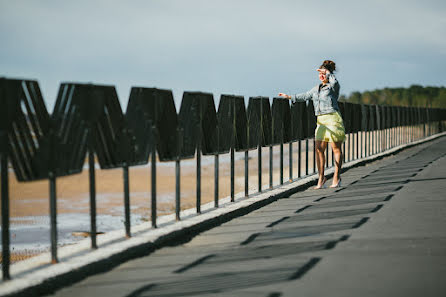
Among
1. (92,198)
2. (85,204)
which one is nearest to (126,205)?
(92,198)

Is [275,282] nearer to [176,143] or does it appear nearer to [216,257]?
[216,257]

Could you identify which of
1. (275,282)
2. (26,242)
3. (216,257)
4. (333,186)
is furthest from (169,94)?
(26,242)

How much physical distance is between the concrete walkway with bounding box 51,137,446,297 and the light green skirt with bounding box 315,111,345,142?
2.32 metres

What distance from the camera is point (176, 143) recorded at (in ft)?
29.7

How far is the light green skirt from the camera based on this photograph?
12633 millimetres

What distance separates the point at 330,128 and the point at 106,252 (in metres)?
6.94

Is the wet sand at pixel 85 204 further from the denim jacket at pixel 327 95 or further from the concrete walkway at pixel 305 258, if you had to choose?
the concrete walkway at pixel 305 258

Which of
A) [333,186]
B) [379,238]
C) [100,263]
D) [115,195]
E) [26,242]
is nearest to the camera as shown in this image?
[100,263]

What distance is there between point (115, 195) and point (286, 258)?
35.2 m

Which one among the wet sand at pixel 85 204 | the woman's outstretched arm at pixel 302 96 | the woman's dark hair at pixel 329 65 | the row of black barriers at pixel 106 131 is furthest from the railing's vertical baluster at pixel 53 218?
the woman's outstretched arm at pixel 302 96

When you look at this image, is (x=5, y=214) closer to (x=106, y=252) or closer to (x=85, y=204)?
(x=106, y=252)

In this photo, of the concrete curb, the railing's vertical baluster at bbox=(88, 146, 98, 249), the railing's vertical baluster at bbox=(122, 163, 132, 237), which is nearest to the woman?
the concrete curb

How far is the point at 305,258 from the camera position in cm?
646

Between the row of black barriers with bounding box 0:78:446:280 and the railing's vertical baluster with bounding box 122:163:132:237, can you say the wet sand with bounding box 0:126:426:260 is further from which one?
the railing's vertical baluster with bounding box 122:163:132:237
